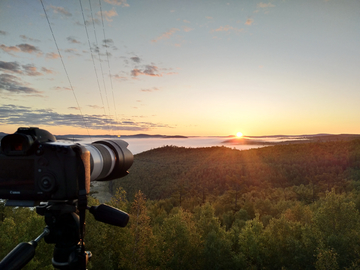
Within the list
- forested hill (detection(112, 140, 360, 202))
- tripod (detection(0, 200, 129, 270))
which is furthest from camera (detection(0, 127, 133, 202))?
forested hill (detection(112, 140, 360, 202))

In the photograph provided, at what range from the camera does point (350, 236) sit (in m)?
27.3

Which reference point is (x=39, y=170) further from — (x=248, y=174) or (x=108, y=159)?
(x=248, y=174)

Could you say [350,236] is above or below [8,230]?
below

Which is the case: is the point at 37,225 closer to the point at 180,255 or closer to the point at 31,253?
the point at 180,255

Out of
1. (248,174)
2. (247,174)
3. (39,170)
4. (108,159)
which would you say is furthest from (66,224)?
(248,174)

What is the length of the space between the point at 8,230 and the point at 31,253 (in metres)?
25.3

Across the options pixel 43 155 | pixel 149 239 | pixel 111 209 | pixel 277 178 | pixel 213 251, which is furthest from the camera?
pixel 277 178

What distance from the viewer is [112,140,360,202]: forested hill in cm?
10725

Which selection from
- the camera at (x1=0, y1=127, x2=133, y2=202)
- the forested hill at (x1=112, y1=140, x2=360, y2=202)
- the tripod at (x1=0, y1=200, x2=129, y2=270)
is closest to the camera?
the camera at (x1=0, y1=127, x2=133, y2=202)

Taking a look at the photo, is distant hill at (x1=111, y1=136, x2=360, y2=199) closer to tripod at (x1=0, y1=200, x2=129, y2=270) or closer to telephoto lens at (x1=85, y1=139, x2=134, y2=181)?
telephoto lens at (x1=85, y1=139, x2=134, y2=181)

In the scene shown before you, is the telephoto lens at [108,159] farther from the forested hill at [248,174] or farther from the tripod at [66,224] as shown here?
the forested hill at [248,174]

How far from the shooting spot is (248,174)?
12744 cm

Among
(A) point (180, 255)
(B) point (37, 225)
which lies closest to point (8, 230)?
(B) point (37, 225)

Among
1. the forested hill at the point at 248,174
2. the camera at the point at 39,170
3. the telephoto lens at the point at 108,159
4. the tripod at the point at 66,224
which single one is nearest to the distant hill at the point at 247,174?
the forested hill at the point at 248,174
